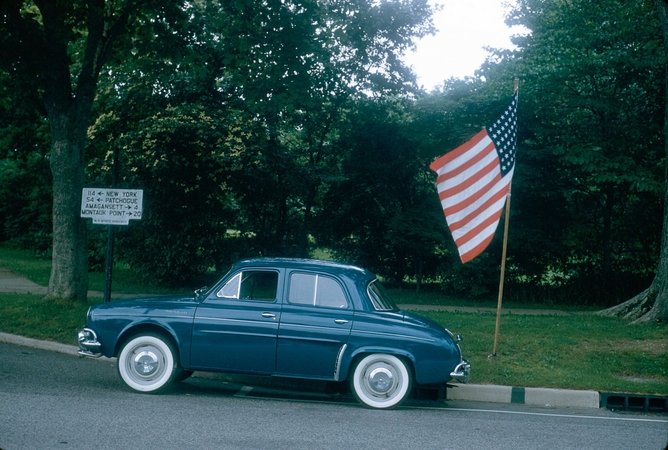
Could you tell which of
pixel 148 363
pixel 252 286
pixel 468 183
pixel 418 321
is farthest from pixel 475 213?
pixel 148 363

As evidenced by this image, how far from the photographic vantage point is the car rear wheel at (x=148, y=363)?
7902mm

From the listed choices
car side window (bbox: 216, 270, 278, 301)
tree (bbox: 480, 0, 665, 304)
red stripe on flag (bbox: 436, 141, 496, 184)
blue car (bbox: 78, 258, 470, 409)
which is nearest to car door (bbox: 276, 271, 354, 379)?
blue car (bbox: 78, 258, 470, 409)

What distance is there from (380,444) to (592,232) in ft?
52.6

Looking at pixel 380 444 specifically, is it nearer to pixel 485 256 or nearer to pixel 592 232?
pixel 485 256

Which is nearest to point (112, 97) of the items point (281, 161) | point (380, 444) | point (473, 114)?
point (281, 161)

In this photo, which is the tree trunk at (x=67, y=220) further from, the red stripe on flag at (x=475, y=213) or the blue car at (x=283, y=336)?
the red stripe on flag at (x=475, y=213)

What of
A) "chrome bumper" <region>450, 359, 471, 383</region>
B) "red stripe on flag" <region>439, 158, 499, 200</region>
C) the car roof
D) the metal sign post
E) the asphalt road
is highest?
"red stripe on flag" <region>439, 158, 499, 200</region>

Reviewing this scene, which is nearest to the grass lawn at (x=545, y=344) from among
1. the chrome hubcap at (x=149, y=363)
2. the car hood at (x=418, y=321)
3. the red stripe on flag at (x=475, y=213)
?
the car hood at (x=418, y=321)

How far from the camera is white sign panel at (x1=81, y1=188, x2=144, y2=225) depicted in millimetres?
11273

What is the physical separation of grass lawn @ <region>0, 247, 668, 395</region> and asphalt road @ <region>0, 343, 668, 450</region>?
0.92 metres

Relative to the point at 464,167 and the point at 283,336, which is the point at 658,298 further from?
the point at 283,336

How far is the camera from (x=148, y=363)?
7934 mm

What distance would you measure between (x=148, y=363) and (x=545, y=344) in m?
6.22

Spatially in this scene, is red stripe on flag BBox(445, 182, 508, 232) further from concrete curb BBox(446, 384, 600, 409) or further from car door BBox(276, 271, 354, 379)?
car door BBox(276, 271, 354, 379)
